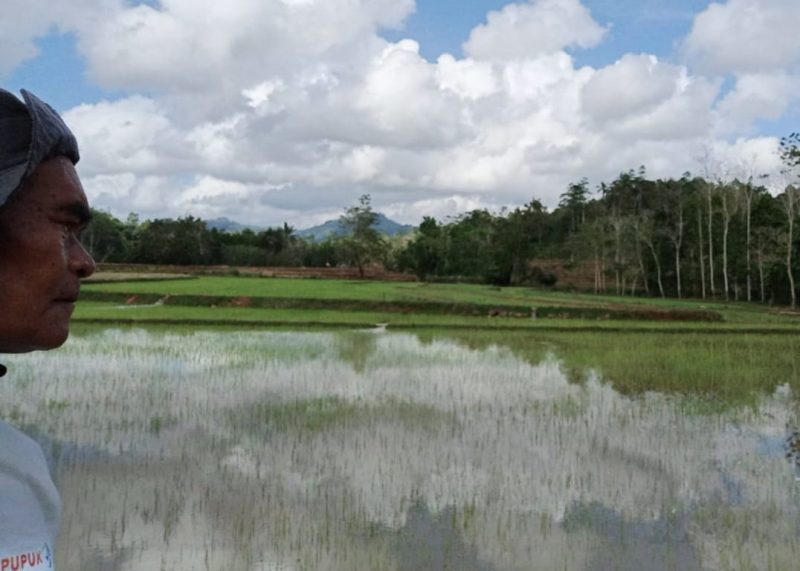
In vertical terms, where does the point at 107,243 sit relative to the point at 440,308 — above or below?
above

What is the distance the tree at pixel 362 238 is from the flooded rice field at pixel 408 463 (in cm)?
4191

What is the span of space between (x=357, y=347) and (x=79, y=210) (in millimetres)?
14322

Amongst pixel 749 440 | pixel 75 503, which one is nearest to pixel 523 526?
pixel 75 503

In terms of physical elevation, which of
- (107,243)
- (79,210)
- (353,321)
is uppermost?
(107,243)

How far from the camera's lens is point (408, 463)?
6.45 m

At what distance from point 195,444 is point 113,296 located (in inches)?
856

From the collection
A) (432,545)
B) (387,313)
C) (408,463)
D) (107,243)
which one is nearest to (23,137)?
(432,545)

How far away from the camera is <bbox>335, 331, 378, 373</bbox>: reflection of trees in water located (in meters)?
12.8

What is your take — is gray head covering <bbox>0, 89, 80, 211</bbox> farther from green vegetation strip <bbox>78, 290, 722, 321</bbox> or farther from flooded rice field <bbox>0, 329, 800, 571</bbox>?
green vegetation strip <bbox>78, 290, 722, 321</bbox>

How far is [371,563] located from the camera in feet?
14.0

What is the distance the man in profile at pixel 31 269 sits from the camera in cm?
63

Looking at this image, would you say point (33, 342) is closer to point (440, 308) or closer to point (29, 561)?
point (29, 561)

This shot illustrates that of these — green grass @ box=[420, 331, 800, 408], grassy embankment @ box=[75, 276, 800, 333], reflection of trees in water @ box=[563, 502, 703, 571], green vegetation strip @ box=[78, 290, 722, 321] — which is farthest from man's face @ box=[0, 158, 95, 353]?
green vegetation strip @ box=[78, 290, 722, 321]

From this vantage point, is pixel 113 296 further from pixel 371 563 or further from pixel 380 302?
pixel 371 563
